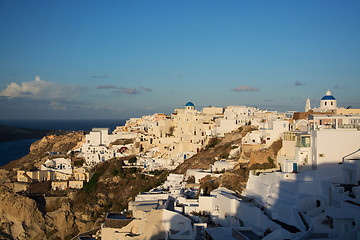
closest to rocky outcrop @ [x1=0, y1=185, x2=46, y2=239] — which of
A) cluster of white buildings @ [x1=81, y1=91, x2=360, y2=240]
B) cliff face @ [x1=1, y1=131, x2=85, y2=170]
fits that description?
cluster of white buildings @ [x1=81, y1=91, x2=360, y2=240]

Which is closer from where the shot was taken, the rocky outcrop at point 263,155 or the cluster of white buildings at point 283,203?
the cluster of white buildings at point 283,203

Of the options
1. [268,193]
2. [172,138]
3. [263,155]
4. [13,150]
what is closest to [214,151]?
[172,138]

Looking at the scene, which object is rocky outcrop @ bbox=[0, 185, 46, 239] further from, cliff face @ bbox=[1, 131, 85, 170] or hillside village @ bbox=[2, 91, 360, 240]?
cliff face @ bbox=[1, 131, 85, 170]

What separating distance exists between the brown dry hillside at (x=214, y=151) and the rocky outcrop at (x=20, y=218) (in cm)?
1215

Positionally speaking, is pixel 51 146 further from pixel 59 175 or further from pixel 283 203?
pixel 283 203

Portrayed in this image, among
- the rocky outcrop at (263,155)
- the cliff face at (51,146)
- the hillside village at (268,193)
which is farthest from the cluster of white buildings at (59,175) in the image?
the rocky outcrop at (263,155)

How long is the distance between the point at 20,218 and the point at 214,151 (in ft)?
56.1

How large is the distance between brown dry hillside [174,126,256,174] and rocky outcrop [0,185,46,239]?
12.2m

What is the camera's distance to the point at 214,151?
31.8 meters

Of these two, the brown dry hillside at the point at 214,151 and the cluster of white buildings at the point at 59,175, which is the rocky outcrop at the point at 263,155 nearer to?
the brown dry hillside at the point at 214,151

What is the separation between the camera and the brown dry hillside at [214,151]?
29.2 m

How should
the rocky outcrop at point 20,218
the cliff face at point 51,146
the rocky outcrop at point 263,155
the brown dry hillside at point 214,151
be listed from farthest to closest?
the cliff face at point 51,146 → the brown dry hillside at point 214,151 → the rocky outcrop at point 20,218 → the rocky outcrop at point 263,155

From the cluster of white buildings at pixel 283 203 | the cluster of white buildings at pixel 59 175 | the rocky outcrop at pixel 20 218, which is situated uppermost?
the cluster of white buildings at pixel 283 203

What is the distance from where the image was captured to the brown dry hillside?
95.8 feet
